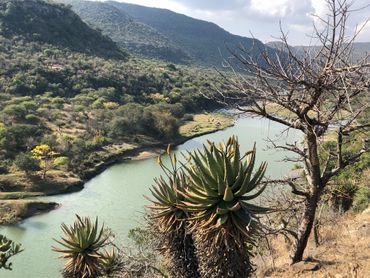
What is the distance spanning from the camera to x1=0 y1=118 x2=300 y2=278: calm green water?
960 inches

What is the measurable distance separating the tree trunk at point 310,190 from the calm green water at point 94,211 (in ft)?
26.8

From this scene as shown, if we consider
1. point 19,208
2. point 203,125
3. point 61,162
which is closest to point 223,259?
point 19,208

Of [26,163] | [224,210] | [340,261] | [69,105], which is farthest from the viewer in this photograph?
[69,105]

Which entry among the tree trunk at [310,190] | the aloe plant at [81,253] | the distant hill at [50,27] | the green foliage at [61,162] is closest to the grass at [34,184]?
the green foliage at [61,162]

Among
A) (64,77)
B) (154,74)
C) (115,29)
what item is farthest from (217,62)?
(64,77)

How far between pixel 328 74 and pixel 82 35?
115967 millimetres

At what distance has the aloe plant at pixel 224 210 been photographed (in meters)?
6.48

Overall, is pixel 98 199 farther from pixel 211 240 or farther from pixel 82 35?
pixel 82 35

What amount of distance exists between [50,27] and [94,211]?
85.3 m

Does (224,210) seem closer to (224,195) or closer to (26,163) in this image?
(224,195)

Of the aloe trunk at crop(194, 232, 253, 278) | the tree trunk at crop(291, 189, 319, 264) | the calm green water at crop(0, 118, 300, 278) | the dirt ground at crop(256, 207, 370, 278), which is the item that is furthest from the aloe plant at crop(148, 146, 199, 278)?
the calm green water at crop(0, 118, 300, 278)

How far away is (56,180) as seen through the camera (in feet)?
133

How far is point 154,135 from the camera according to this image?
202 ft

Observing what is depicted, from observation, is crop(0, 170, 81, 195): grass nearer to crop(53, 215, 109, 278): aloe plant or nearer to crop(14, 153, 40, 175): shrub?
crop(14, 153, 40, 175): shrub
